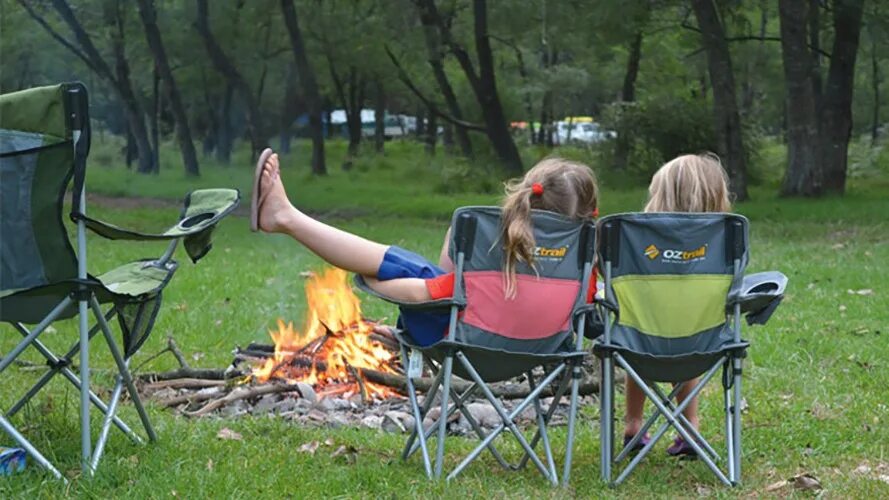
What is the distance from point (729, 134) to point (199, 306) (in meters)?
11.3

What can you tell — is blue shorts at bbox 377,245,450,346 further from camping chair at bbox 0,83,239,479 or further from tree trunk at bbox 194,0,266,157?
tree trunk at bbox 194,0,266,157

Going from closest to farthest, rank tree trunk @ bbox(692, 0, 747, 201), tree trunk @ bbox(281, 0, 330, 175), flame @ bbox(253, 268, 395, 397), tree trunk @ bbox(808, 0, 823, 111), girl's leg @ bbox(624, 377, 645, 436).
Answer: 1. girl's leg @ bbox(624, 377, 645, 436)
2. flame @ bbox(253, 268, 395, 397)
3. tree trunk @ bbox(692, 0, 747, 201)
4. tree trunk @ bbox(808, 0, 823, 111)
5. tree trunk @ bbox(281, 0, 330, 175)

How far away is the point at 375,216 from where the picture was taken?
62.2ft

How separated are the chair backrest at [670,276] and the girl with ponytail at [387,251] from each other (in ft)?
0.62

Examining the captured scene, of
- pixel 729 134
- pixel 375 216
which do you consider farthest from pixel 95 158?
pixel 729 134

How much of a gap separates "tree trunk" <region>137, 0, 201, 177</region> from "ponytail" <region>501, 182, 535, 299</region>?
51.9ft

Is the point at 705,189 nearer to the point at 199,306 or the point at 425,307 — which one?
the point at 425,307

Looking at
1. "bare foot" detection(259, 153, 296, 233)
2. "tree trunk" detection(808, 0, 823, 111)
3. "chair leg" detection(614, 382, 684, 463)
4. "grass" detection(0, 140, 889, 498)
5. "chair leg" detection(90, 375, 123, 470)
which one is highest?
"tree trunk" detection(808, 0, 823, 111)

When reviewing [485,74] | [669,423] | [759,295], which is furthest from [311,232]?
[485,74]

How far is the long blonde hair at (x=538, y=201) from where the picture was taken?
4.18 metres

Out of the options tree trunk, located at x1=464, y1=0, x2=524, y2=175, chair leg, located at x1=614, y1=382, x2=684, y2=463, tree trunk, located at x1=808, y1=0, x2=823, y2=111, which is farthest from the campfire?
tree trunk, located at x1=464, y1=0, x2=524, y2=175

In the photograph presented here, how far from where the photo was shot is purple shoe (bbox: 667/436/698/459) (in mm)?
4652

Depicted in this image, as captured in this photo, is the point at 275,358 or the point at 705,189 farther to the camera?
the point at 275,358

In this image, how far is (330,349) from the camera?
601 centimetres
